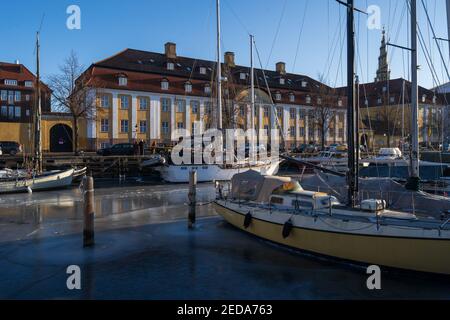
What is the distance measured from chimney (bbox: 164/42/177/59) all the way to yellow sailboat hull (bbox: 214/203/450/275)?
195ft

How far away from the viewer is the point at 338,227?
36.5 feet

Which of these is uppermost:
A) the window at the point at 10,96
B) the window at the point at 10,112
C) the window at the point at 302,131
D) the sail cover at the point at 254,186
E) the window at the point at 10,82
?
the window at the point at 10,82

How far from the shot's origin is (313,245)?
1174 cm

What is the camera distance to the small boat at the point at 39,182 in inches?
1087

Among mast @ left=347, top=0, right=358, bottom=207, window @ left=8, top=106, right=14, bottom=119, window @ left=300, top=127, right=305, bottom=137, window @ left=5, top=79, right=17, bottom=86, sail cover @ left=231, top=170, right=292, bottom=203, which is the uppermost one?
window @ left=5, top=79, right=17, bottom=86

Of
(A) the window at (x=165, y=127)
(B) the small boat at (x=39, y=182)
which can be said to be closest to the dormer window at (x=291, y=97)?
(A) the window at (x=165, y=127)

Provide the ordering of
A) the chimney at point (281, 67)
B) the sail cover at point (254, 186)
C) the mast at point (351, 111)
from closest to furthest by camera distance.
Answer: the mast at point (351, 111), the sail cover at point (254, 186), the chimney at point (281, 67)

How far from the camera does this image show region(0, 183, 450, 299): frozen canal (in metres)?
9.26

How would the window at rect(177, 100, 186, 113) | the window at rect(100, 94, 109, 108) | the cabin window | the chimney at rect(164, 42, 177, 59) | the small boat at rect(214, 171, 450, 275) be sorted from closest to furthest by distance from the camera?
→ the small boat at rect(214, 171, 450, 275) < the cabin window < the window at rect(100, 94, 109, 108) < the window at rect(177, 100, 186, 113) < the chimney at rect(164, 42, 177, 59)

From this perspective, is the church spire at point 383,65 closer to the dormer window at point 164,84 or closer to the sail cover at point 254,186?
the sail cover at point 254,186

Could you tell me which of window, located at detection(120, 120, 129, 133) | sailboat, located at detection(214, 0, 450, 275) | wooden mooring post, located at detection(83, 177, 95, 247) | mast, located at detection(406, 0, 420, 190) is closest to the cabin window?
sailboat, located at detection(214, 0, 450, 275)

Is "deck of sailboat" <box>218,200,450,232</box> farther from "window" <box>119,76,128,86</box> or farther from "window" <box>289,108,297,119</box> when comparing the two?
"window" <box>289,108,297,119</box>
